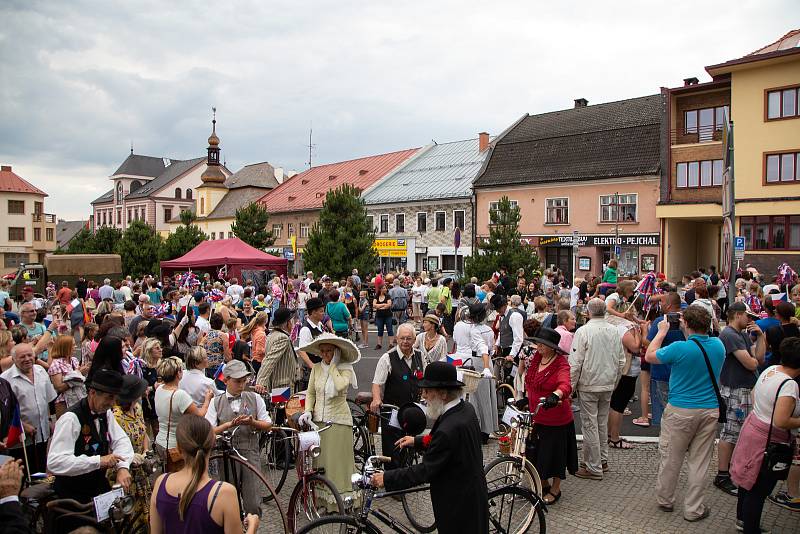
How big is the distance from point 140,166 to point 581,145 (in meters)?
88.1

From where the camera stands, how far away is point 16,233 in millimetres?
77312

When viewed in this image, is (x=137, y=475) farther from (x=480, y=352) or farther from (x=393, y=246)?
(x=393, y=246)

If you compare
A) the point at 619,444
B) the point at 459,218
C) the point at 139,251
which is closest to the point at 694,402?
the point at 619,444

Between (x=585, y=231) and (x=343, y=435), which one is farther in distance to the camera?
(x=585, y=231)

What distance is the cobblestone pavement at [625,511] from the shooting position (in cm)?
592

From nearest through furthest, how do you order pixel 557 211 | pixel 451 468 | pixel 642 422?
1. pixel 451 468
2. pixel 642 422
3. pixel 557 211

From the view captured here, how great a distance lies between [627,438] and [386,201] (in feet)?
136

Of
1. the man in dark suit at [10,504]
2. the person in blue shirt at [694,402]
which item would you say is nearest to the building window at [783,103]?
the person in blue shirt at [694,402]

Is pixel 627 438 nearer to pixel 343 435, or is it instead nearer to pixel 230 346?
pixel 343 435

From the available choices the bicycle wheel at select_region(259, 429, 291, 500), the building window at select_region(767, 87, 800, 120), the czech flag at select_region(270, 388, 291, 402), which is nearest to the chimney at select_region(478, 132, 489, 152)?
the building window at select_region(767, 87, 800, 120)

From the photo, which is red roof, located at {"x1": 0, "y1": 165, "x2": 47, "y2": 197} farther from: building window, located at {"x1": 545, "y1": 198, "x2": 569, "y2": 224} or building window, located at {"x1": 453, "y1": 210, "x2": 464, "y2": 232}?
building window, located at {"x1": 545, "y1": 198, "x2": 569, "y2": 224}

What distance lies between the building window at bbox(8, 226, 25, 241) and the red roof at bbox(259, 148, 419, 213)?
34298 mm

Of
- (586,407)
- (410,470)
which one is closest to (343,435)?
(410,470)

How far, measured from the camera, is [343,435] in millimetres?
5992
